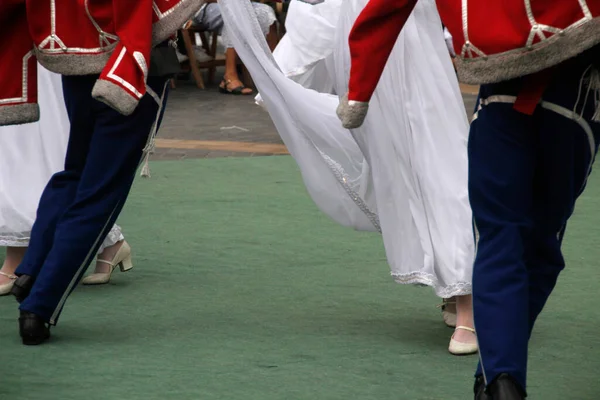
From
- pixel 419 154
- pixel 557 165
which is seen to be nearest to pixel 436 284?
pixel 419 154

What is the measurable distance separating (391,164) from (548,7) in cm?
132

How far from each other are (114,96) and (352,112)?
820mm

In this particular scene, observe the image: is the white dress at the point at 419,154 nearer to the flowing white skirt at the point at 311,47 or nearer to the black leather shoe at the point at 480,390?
the black leather shoe at the point at 480,390

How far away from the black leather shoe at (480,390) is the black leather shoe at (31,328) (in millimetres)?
1613

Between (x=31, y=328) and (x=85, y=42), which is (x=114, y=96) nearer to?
(x=85, y=42)

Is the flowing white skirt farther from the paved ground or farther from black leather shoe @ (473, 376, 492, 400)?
black leather shoe @ (473, 376, 492, 400)

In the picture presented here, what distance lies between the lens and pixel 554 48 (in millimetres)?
3127

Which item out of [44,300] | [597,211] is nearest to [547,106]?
[44,300]

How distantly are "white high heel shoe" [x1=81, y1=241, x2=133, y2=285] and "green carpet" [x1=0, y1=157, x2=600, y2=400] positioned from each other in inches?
2.4

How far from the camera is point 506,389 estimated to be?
125 inches

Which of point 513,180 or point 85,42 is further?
point 85,42

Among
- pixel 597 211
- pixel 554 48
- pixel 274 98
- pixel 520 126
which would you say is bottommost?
pixel 597 211

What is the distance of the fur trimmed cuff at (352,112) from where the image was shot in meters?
3.70

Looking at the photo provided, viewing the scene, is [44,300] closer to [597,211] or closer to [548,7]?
[548,7]
